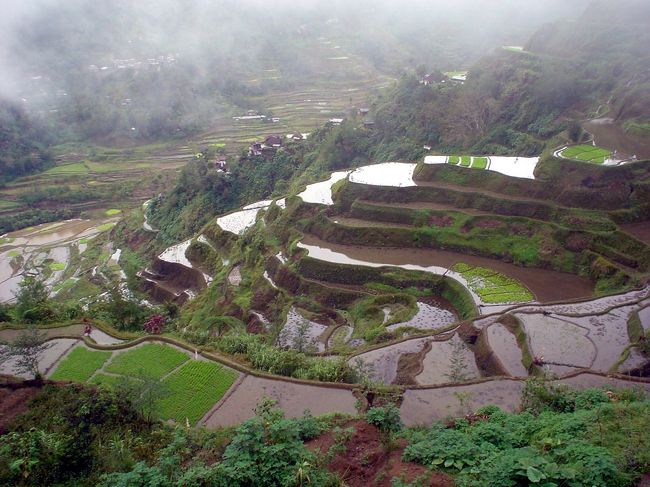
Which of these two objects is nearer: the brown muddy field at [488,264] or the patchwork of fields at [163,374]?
the patchwork of fields at [163,374]

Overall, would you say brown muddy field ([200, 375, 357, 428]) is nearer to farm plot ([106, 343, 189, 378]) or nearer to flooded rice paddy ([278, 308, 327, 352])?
farm plot ([106, 343, 189, 378])

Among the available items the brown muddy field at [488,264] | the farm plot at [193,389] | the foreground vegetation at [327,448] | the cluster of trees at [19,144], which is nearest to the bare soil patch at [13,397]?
the foreground vegetation at [327,448]

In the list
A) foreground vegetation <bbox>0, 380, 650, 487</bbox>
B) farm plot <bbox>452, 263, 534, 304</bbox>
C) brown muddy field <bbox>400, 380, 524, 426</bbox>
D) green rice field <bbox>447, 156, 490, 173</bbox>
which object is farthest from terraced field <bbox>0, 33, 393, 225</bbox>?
foreground vegetation <bbox>0, 380, 650, 487</bbox>

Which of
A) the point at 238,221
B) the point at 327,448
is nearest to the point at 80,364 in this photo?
the point at 327,448

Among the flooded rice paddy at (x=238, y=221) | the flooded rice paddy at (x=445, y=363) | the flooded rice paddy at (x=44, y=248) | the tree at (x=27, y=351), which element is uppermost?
the tree at (x=27, y=351)

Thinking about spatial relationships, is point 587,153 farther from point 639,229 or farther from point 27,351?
point 27,351

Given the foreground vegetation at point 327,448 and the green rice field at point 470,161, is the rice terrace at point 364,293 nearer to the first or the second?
the foreground vegetation at point 327,448
